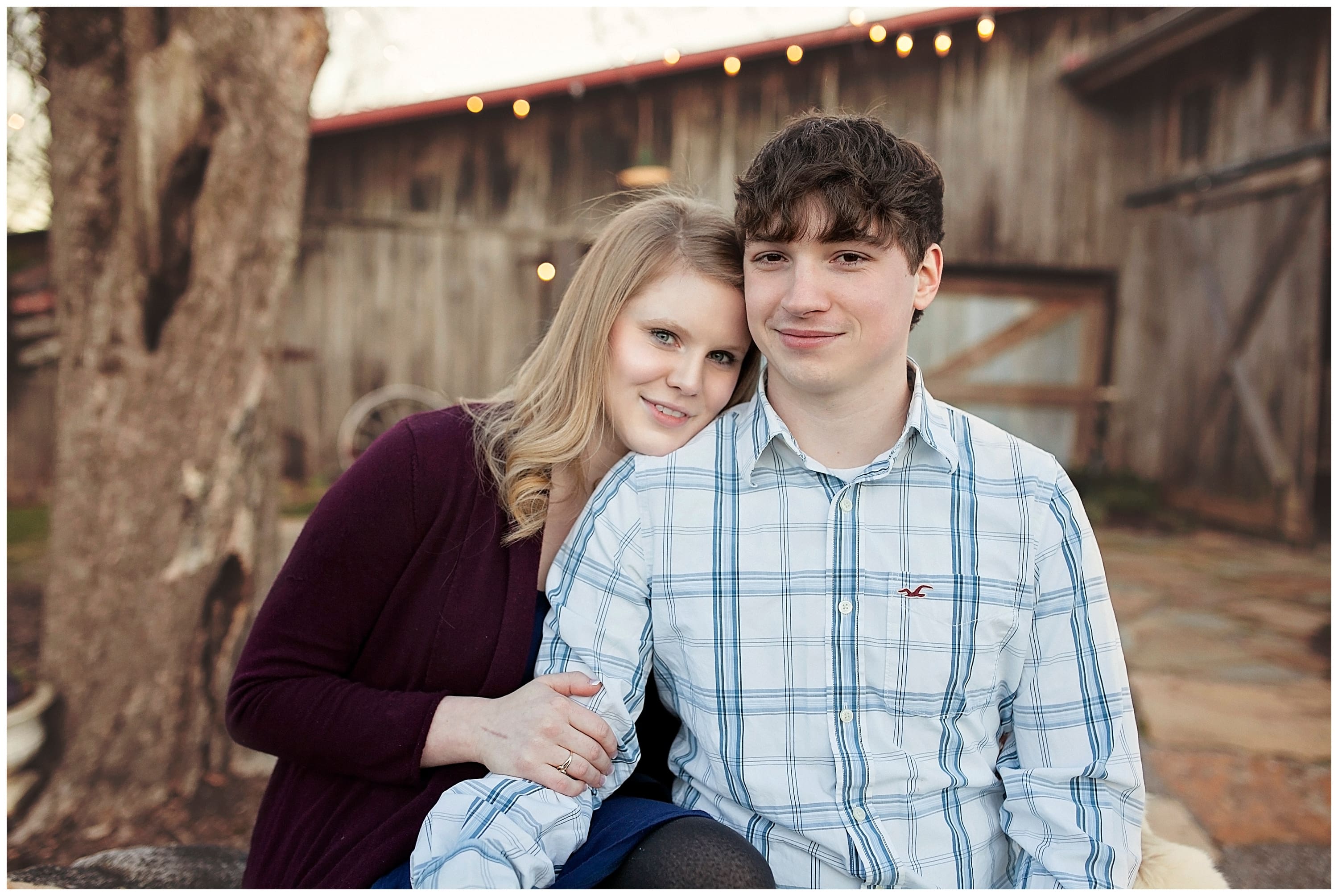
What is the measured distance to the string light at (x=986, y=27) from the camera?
5488 mm

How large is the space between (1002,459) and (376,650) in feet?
3.58

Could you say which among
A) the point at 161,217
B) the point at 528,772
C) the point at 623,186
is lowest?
the point at 528,772

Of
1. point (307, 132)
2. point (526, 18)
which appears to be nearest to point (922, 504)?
point (307, 132)

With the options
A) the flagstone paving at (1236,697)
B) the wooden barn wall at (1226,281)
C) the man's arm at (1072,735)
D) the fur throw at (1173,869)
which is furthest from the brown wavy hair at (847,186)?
the wooden barn wall at (1226,281)

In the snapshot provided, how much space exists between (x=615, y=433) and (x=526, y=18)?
12.7 feet

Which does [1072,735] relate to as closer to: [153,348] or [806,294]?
[806,294]

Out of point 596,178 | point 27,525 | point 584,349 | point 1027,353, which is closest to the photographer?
point 584,349

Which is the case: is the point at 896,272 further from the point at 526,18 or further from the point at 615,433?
the point at 526,18

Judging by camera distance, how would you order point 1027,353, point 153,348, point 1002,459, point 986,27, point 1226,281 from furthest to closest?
point 1027,353 → point 1226,281 → point 986,27 → point 153,348 → point 1002,459

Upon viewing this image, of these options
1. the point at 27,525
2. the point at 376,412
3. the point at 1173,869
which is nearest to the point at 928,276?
the point at 1173,869

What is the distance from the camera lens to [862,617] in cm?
147

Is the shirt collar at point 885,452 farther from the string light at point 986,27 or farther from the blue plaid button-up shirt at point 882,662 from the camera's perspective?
the string light at point 986,27

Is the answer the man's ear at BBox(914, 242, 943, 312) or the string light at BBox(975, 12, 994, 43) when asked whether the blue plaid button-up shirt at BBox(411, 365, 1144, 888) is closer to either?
the man's ear at BBox(914, 242, 943, 312)

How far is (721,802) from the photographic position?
153 cm
